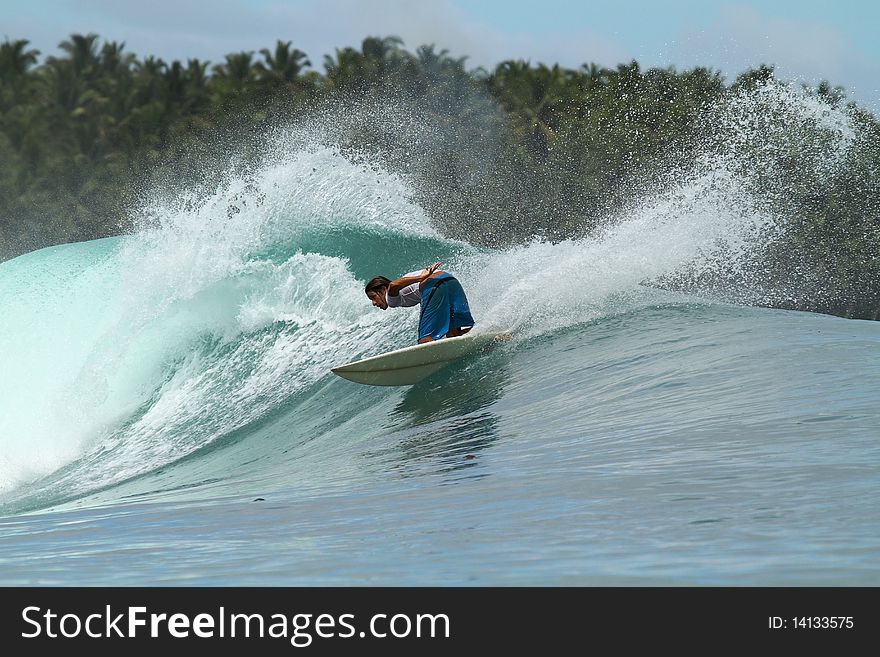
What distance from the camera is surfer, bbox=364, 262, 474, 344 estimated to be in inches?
394

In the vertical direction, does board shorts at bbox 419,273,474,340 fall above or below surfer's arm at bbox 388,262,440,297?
below

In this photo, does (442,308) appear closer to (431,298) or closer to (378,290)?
(431,298)

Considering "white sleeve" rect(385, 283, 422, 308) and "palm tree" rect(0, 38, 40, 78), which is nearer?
"white sleeve" rect(385, 283, 422, 308)

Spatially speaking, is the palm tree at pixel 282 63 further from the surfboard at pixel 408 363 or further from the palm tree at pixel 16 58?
the surfboard at pixel 408 363

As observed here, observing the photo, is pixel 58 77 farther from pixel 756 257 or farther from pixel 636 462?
pixel 636 462

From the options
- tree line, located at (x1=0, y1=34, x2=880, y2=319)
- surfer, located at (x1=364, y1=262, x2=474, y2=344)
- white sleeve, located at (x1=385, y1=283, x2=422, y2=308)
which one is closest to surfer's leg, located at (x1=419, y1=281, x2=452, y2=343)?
surfer, located at (x1=364, y1=262, x2=474, y2=344)

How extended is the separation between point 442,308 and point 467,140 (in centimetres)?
3294

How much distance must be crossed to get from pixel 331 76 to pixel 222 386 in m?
36.4

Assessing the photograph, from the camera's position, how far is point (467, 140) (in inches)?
1667

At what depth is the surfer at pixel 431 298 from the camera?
10008 mm

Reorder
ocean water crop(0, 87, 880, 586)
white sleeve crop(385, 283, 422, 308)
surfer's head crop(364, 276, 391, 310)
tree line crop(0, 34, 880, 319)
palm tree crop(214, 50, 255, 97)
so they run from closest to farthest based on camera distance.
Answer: ocean water crop(0, 87, 880, 586) → surfer's head crop(364, 276, 391, 310) → white sleeve crop(385, 283, 422, 308) → tree line crop(0, 34, 880, 319) → palm tree crop(214, 50, 255, 97)

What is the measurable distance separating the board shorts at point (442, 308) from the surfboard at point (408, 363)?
0.16 metres

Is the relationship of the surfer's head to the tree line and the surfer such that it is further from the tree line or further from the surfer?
the tree line

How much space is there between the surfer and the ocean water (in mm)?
442
